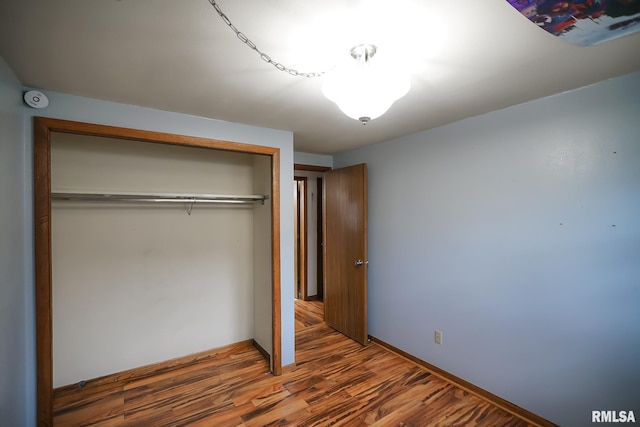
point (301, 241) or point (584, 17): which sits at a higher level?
point (584, 17)

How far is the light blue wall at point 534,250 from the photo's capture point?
157cm

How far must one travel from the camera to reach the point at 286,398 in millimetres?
2139

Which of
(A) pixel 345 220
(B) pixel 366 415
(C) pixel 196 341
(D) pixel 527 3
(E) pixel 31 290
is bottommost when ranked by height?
(B) pixel 366 415

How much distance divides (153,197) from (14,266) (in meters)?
1.04

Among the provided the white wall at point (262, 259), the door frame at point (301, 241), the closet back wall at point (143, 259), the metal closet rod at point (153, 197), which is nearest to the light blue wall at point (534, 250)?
the white wall at point (262, 259)

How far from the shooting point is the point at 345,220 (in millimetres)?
3234

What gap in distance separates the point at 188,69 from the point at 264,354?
2661mm

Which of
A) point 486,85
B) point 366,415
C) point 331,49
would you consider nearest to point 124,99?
point 331,49

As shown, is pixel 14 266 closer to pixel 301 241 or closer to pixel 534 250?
pixel 534 250

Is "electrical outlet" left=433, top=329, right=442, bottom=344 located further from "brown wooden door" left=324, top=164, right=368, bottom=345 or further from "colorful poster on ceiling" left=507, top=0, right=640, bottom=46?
"colorful poster on ceiling" left=507, top=0, right=640, bottom=46

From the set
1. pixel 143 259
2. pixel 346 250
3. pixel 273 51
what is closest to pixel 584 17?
pixel 273 51

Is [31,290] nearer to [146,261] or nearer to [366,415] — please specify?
[146,261]

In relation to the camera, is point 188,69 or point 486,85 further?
point 486,85

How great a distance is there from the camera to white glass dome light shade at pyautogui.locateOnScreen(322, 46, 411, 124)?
40.9 inches
